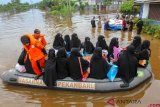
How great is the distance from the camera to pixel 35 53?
7371mm

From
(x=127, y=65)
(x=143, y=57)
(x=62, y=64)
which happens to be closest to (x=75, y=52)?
(x=62, y=64)

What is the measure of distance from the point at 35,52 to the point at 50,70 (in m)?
0.82

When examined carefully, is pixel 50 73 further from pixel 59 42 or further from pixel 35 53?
pixel 59 42

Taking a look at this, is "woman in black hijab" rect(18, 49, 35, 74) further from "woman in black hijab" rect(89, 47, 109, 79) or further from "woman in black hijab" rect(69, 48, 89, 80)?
"woman in black hijab" rect(89, 47, 109, 79)

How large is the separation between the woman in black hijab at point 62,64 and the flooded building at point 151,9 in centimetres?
1125

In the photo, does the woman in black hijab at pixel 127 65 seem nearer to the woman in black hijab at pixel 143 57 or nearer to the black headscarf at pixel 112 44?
the woman in black hijab at pixel 143 57

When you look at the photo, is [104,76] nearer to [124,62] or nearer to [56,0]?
[124,62]

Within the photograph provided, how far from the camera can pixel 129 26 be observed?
17.5 metres

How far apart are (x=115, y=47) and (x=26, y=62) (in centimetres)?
319

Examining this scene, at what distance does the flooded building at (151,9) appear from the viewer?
1695 cm

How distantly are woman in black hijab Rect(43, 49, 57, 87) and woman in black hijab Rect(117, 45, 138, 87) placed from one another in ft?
6.58

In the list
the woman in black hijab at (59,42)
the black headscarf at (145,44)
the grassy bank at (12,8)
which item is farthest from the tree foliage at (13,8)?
the black headscarf at (145,44)

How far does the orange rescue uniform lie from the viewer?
7.23 meters

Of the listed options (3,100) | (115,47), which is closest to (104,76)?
(115,47)
